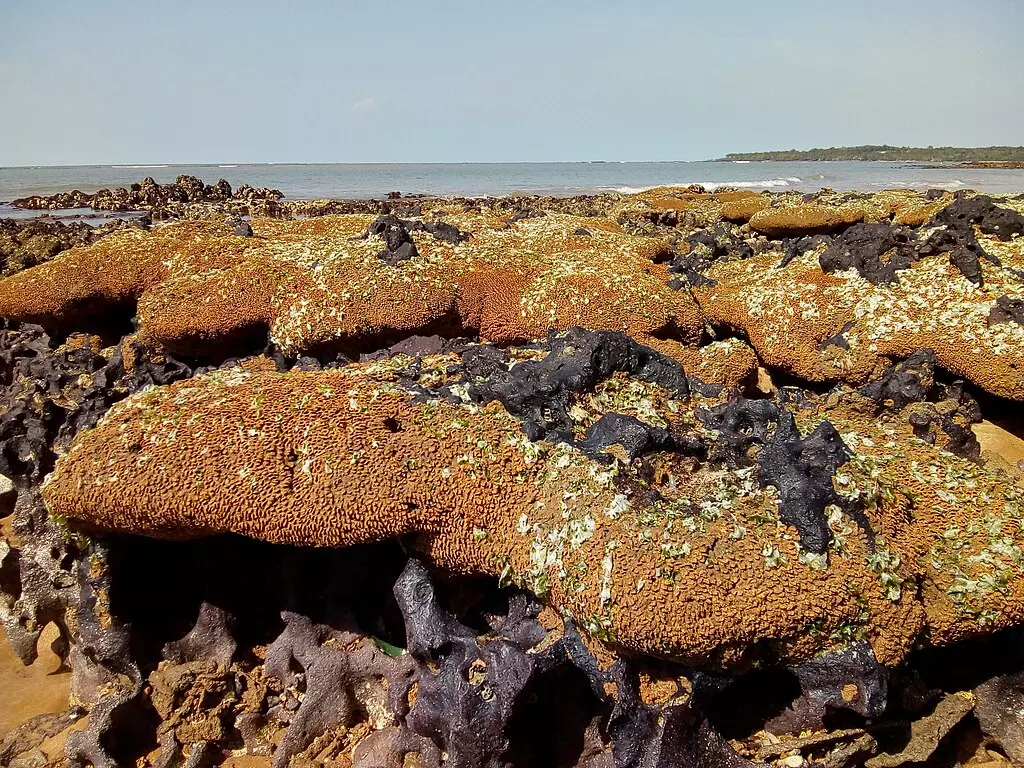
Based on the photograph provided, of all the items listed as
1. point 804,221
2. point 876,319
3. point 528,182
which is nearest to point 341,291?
point 876,319

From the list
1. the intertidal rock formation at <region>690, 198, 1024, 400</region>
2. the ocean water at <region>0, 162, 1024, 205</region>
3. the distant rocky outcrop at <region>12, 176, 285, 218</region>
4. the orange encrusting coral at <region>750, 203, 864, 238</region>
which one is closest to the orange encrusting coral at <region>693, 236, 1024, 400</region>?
the intertidal rock formation at <region>690, 198, 1024, 400</region>

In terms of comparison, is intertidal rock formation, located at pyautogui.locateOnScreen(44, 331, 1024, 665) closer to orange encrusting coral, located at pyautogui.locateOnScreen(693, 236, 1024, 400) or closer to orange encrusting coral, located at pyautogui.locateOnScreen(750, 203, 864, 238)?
orange encrusting coral, located at pyautogui.locateOnScreen(693, 236, 1024, 400)

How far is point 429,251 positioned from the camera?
28.2ft

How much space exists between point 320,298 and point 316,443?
11.5 feet

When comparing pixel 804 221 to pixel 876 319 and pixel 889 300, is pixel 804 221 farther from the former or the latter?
pixel 876 319

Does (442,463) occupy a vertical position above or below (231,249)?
below

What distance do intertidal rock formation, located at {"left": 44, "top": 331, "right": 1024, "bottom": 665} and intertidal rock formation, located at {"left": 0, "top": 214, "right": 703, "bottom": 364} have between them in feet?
8.00

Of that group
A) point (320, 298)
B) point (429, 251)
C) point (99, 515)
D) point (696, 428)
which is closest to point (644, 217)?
point (429, 251)

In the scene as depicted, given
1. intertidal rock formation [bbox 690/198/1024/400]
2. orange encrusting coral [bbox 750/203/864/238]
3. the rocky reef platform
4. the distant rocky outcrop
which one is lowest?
the rocky reef platform

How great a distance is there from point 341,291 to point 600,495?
4637 mm

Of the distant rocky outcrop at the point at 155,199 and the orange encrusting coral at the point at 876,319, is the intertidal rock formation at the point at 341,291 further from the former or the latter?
the distant rocky outcrop at the point at 155,199

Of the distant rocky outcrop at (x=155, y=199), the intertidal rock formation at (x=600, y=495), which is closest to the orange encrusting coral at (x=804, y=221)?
the intertidal rock formation at (x=600, y=495)

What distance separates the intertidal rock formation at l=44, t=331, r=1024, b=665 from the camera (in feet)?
11.3

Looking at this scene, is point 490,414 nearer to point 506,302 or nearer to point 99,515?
point 99,515
